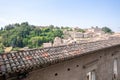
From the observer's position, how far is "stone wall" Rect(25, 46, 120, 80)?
5184mm

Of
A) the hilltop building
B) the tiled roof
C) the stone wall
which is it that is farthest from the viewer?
the stone wall

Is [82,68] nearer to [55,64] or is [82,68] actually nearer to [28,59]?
[55,64]

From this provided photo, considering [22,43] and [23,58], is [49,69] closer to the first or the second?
[23,58]

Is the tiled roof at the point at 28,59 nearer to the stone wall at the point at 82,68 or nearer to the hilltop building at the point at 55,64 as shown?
the hilltop building at the point at 55,64

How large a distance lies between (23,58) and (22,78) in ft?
1.76

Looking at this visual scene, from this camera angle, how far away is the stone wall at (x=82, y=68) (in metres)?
5.18

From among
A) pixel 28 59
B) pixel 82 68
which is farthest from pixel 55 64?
pixel 82 68

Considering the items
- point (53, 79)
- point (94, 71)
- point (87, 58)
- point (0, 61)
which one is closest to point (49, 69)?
point (53, 79)

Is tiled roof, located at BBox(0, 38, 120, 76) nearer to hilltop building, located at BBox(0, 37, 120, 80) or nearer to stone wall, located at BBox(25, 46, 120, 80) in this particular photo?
hilltop building, located at BBox(0, 37, 120, 80)

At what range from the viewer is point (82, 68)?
23.6 ft

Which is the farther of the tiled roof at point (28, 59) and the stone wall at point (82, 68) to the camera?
the stone wall at point (82, 68)

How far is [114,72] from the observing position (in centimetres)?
1152

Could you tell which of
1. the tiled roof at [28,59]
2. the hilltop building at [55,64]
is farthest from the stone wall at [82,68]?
the tiled roof at [28,59]

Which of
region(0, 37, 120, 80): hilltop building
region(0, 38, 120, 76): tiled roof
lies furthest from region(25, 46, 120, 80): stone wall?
region(0, 38, 120, 76): tiled roof
